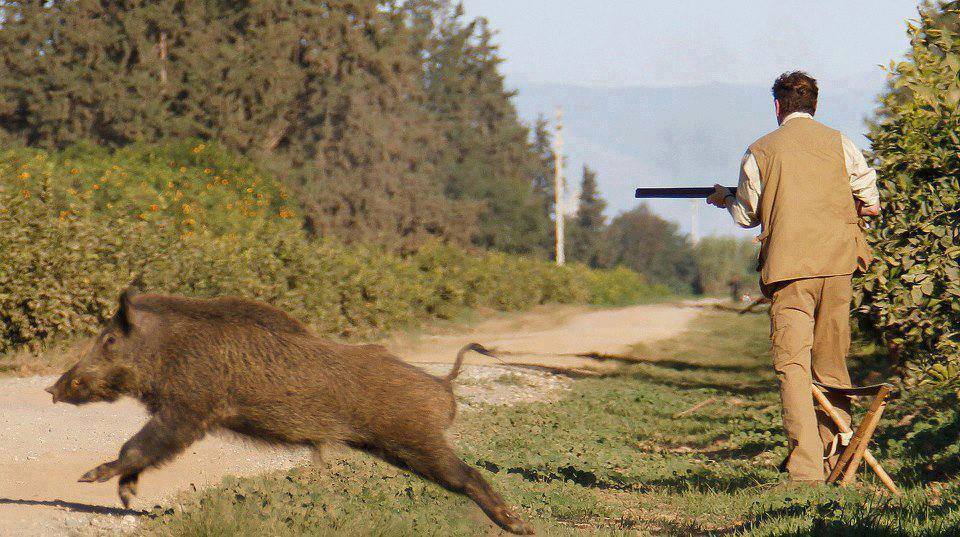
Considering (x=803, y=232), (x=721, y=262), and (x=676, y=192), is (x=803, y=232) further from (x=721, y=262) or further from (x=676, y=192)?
(x=721, y=262)

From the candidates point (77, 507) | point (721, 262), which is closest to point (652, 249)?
point (721, 262)

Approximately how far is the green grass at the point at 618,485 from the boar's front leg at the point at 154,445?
0.30m

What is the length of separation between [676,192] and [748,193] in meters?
1.15

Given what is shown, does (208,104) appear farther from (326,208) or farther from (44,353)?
(44,353)

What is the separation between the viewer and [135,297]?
466 centimetres

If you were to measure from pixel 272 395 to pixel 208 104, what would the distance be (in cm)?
1953

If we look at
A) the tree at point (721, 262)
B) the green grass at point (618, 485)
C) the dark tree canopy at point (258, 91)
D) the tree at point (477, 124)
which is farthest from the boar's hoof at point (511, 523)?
the tree at point (721, 262)

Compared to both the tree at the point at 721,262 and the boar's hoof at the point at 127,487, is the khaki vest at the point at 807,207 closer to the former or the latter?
the boar's hoof at the point at 127,487

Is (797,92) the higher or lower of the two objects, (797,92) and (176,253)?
the higher

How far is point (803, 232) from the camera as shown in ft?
18.6

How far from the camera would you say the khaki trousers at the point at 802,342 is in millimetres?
5695

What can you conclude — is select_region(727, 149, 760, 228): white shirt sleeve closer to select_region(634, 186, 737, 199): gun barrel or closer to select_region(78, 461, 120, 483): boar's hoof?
select_region(634, 186, 737, 199): gun barrel

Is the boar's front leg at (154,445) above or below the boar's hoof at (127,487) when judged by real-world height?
above

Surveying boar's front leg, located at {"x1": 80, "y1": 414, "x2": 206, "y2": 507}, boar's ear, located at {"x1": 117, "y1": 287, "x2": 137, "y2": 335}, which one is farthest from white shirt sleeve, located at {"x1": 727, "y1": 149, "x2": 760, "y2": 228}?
boar's ear, located at {"x1": 117, "y1": 287, "x2": 137, "y2": 335}
